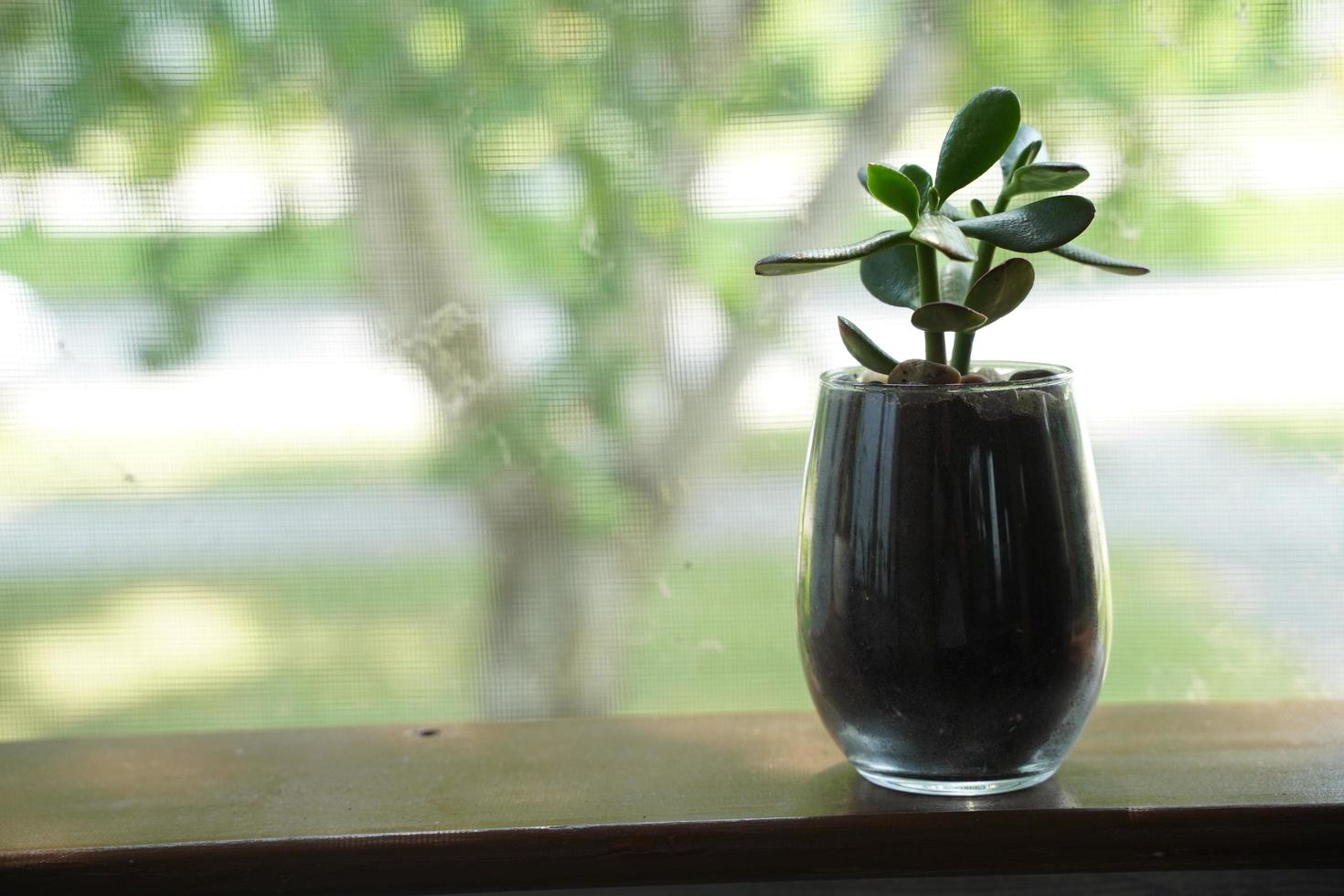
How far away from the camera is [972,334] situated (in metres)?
0.64

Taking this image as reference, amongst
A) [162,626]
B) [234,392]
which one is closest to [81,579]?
[162,626]

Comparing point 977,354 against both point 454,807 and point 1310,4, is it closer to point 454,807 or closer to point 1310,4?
point 1310,4

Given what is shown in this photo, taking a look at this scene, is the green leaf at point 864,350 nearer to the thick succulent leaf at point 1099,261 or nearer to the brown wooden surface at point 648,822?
the thick succulent leaf at point 1099,261

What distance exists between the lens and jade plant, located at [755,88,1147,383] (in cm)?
58

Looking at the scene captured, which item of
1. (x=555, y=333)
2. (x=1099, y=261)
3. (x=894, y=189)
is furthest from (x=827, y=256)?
(x=555, y=333)

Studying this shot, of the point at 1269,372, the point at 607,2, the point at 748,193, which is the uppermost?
the point at 607,2

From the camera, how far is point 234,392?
79 centimetres

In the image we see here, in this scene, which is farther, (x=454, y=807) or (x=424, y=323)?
(x=424, y=323)

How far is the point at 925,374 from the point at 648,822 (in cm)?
26

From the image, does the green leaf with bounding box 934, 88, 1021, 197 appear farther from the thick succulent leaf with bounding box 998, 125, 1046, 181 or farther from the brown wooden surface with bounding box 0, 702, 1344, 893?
the brown wooden surface with bounding box 0, 702, 1344, 893

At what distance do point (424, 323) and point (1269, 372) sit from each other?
52 centimetres

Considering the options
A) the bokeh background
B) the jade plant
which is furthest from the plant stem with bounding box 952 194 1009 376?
the bokeh background

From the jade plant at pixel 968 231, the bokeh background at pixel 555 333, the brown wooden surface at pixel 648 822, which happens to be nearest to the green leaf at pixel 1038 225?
the jade plant at pixel 968 231

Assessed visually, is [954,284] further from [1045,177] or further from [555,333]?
[555,333]
